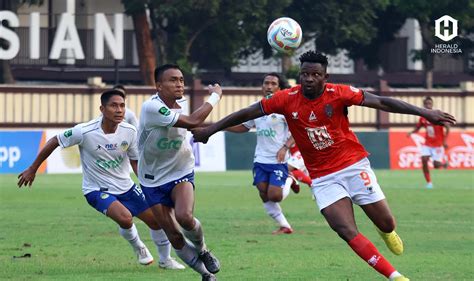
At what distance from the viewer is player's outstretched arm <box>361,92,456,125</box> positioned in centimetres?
1170

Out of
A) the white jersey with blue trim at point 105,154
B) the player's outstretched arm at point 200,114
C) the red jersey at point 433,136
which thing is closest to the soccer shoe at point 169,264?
Result: the white jersey with blue trim at point 105,154

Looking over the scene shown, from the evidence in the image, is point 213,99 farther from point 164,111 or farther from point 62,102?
point 62,102

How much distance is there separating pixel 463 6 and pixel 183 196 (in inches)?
1316

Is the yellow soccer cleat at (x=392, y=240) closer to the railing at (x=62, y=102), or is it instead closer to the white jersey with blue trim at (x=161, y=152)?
the white jersey with blue trim at (x=161, y=152)

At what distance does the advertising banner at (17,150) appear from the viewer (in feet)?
116

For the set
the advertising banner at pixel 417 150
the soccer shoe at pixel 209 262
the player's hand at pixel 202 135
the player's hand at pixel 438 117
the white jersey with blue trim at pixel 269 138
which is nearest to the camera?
the player's hand at pixel 438 117

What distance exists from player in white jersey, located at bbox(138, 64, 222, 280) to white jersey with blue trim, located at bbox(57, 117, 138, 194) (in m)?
1.13

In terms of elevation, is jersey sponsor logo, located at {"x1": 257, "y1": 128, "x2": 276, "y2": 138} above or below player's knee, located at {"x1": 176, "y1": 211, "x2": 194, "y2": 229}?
above

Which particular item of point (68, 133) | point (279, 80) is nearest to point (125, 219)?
point (68, 133)

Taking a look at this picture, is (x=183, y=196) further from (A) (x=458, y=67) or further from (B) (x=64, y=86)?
(A) (x=458, y=67)

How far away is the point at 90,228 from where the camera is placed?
64.5ft

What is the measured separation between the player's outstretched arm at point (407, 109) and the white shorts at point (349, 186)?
703 mm

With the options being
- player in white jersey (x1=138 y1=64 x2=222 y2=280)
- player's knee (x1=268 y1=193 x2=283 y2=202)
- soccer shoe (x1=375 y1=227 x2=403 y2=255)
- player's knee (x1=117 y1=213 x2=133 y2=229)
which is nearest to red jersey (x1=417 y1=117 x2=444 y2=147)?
player's knee (x1=268 y1=193 x2=283 y2=202)

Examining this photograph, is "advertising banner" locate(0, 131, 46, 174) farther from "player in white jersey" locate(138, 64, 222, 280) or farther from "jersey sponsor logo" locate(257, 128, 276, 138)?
"player in white jersey" locate(138, 64, 222, 280)
